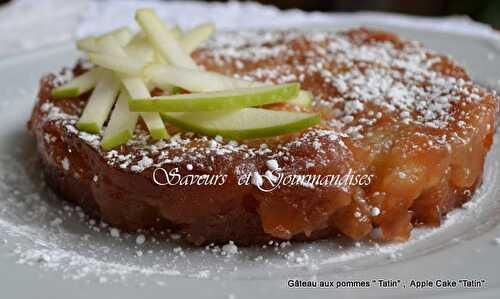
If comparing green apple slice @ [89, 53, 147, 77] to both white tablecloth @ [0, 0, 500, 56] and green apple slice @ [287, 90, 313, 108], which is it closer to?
green apple slice @ [287, 90, 313, 108]

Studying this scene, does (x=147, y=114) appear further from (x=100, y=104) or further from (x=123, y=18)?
(x=123, y=18)

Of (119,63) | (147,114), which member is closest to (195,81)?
(147,114)

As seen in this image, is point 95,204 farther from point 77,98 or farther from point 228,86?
point 228,86

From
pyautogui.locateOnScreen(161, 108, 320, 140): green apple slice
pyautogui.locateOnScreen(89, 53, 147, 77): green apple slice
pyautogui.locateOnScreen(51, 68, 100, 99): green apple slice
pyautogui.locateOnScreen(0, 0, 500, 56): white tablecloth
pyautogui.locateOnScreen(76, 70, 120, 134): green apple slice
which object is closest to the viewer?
pyautogui.locateOnScreen(161, 108, 320, 140): green apple slice

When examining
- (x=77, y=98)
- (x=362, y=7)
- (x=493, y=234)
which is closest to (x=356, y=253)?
(x=493, y=234)

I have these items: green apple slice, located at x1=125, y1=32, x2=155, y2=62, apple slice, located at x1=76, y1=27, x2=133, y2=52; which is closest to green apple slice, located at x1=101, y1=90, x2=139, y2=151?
green apple slice, located at x1=125, y1=32, x2=155, y2=62

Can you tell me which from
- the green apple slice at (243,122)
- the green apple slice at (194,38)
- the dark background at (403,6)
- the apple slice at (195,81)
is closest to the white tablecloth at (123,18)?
the green apple slice at (194,38)

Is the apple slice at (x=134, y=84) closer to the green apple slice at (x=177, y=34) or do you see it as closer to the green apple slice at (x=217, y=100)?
the green apple slice at (x=217, y=100)
